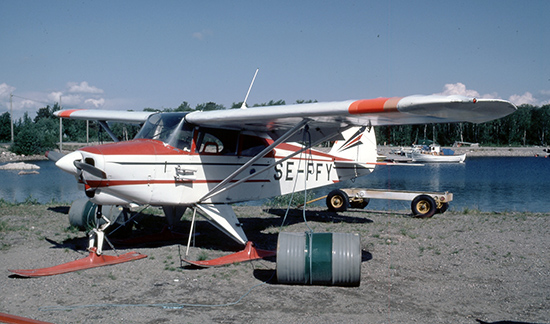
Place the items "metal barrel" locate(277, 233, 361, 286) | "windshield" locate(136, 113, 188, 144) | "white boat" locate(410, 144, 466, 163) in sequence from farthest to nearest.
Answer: "white boat" locate(410, 144, 466, 163) → "windshield" locate(136, 113, 188, 144) → "metal barrel" locate(277, 233, 361, 286)

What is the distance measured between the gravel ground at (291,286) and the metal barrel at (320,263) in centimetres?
14

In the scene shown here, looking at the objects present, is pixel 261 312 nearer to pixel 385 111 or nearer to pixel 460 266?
pixel 385 111

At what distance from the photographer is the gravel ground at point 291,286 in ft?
16.4

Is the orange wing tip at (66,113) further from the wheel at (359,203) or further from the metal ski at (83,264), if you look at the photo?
the wheel at (359,203)

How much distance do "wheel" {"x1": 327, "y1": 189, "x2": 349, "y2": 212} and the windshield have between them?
6425 mm

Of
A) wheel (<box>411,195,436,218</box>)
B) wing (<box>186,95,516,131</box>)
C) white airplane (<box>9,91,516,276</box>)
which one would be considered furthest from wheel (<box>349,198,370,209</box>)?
wing (<box>186,95,516,131</box>)

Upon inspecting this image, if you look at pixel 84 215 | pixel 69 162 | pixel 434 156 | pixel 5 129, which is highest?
pixel 5 129

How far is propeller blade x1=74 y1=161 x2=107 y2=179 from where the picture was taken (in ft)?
21.3

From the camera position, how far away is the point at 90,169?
6.58m

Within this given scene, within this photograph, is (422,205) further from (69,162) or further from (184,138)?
(69,162)

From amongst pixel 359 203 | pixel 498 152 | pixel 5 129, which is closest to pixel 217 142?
pixel 359 203

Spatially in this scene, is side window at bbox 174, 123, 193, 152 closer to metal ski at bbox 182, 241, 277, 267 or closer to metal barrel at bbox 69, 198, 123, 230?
metal ski at bbox 182, 241, 277, 267

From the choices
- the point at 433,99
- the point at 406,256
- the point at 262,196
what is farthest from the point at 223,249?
the point at 433,99

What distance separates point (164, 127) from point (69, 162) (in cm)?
178
